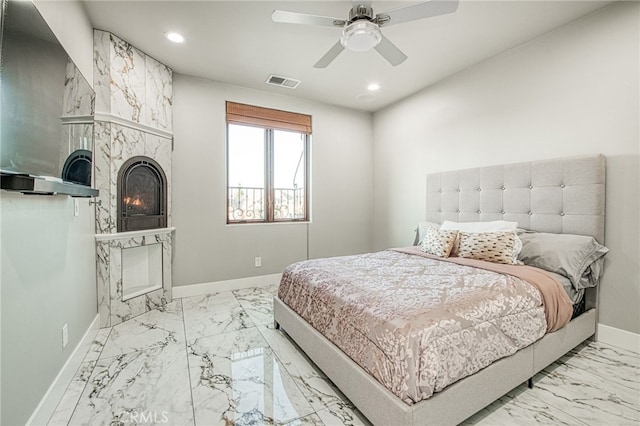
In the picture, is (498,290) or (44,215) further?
(498,290)

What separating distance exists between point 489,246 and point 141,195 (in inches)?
138

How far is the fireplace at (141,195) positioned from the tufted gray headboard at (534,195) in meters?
3.41

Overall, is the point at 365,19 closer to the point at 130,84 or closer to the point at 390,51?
the point at 390,51

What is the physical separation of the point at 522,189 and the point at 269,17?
2893 millimetres

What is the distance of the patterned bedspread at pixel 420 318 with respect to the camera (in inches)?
51.7

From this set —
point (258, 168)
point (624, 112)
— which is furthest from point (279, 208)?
point (624, 112)

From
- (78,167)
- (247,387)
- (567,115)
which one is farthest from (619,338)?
(78,167)

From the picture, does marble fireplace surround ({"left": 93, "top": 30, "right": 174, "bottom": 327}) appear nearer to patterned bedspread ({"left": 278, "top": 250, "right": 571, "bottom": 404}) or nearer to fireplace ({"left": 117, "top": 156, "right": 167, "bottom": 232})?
fireplace ({"left": 117, "top": 156, "right": 167, "bottom": 232})

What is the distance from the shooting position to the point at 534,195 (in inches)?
108

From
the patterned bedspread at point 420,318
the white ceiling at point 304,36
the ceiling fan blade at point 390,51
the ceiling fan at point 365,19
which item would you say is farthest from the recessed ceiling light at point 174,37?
the patterned bedspread at point 420,318

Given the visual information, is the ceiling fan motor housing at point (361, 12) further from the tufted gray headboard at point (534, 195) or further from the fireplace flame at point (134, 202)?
the fireplace flame at point (134, 202)

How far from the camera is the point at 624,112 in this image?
2.28 meters

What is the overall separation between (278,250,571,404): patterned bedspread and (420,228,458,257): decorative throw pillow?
1.44 ft

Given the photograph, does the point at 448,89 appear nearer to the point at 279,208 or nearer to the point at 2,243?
the point at 279,208
